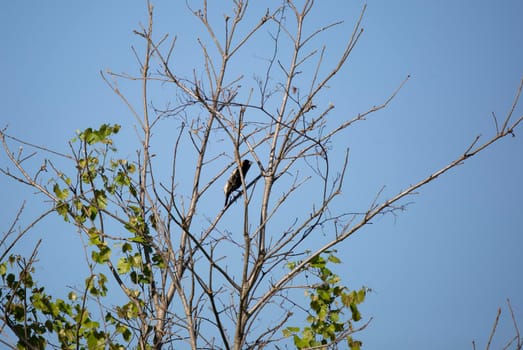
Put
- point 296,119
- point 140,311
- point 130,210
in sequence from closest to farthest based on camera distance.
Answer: point 296,119 < point 140,311 < point 130,210

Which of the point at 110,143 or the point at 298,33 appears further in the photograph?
the point at 110,143

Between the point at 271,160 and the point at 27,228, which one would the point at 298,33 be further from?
the point at 27,228

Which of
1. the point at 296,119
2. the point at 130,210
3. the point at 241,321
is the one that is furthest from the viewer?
the point at 130,210

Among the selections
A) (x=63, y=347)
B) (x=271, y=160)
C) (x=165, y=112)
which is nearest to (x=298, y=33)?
(x=271, y=160)

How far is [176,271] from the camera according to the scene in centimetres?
305

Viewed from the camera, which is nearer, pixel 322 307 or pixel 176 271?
pixel 176 271

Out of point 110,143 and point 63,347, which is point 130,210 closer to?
point 110,143

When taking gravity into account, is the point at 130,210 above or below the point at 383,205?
above

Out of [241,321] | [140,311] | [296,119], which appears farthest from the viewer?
[140,311]

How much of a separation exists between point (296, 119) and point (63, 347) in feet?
6.53

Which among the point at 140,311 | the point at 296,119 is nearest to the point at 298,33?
the point at 296,119

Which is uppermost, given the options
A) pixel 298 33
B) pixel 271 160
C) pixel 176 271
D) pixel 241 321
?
pixel 298 33

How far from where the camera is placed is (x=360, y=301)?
3.74 meters

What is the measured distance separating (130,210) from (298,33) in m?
1.61
